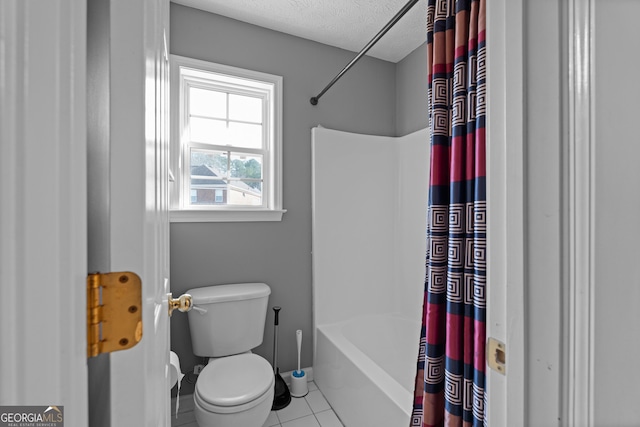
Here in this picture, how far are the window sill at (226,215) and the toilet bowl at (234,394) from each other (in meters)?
0.86

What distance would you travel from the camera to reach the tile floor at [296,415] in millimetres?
1703

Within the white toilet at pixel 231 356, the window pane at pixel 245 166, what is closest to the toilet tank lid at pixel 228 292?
the white toilet at pixel 231 356

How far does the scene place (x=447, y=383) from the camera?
808 mm

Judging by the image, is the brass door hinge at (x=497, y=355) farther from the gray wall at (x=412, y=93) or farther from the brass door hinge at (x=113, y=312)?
the gray wall at (x=412, y=93)

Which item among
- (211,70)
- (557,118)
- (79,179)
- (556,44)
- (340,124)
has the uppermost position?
(211,70)

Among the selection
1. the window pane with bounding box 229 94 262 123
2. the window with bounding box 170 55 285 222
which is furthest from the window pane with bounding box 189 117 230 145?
the window pane with bounding box 229 94 262 123

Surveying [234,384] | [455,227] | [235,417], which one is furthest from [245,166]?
[455,227]

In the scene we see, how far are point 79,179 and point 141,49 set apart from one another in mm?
211

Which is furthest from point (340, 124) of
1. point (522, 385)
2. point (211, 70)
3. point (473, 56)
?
point (522, 385)

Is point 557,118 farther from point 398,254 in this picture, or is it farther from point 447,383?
point 398,254

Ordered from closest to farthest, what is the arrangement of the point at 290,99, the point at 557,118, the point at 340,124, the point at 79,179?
the point at 79,179, the point at 557,118, the point at 290,99, the point at 340,124

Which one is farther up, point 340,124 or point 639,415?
point 340,124

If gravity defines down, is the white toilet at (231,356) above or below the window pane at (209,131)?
below

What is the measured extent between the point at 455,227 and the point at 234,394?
1.27 m
